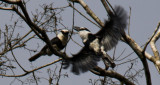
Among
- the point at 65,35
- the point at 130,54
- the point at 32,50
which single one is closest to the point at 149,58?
the point at 130,54

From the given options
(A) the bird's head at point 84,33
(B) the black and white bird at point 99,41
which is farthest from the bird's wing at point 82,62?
(A) the bird's head at point 84,33

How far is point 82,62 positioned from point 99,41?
632 mm

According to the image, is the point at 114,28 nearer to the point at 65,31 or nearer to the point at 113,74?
the point at 113,74

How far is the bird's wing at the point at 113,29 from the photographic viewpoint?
305cm

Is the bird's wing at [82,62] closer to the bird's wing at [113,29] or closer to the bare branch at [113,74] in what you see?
the bare branch at [113,74]

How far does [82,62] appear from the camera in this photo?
333 centimetres

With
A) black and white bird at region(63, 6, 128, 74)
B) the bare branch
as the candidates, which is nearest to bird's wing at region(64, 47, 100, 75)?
black and white bird at region(63, 6, 128, 74)

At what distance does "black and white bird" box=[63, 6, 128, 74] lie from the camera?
312 cm

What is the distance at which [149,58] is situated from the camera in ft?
11.6

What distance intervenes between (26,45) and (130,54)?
2.31 metres

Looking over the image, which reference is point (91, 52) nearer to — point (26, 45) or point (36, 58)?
point (36, 58)

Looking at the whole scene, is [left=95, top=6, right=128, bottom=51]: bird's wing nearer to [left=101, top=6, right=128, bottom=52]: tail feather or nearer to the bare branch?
[left=101, top=6, right=128, bottom=52]: tail feather

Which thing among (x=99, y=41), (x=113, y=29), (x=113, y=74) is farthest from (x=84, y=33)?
(x=113, y=74)

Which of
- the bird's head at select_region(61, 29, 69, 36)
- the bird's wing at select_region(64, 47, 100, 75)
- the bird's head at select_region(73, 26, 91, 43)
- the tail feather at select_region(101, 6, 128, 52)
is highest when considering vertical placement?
the bird's head at select_region(61, 29, 69, 36)
